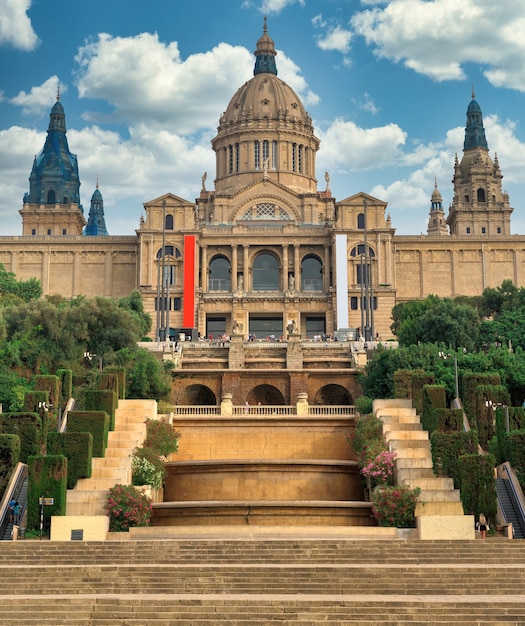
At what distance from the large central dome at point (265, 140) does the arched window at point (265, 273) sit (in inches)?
473

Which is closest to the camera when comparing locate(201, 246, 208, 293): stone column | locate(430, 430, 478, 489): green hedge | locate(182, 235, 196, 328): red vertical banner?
locate(430, 430, 478, 489): green hedge

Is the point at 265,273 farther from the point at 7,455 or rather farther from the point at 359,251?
the point at 7,455

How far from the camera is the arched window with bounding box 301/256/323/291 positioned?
3595 inches

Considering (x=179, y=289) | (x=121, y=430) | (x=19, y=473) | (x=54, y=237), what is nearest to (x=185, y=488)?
(x=121, y=430)

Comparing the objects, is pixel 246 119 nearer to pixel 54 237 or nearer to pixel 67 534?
pixel 54 237

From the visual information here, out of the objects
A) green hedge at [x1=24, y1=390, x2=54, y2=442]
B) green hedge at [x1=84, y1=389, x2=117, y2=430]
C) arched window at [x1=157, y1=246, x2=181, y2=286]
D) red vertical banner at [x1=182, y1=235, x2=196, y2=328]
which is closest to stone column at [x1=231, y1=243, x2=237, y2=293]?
red vertical banner at [x1=182, y1=235, x2=196, y2=328]

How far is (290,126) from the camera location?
10450 cm

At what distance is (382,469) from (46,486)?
1290 centimetres

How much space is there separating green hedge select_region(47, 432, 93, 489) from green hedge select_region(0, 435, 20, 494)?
1.81m

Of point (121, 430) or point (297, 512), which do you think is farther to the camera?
point (121, 430)

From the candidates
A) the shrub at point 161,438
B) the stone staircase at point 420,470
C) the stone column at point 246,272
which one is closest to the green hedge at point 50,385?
the shrub at point 161,438

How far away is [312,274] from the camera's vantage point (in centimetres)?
9219

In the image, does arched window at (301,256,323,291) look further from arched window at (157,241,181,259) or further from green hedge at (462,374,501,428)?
green hedge at (462,374,501,428)

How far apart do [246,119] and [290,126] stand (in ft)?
14.7
